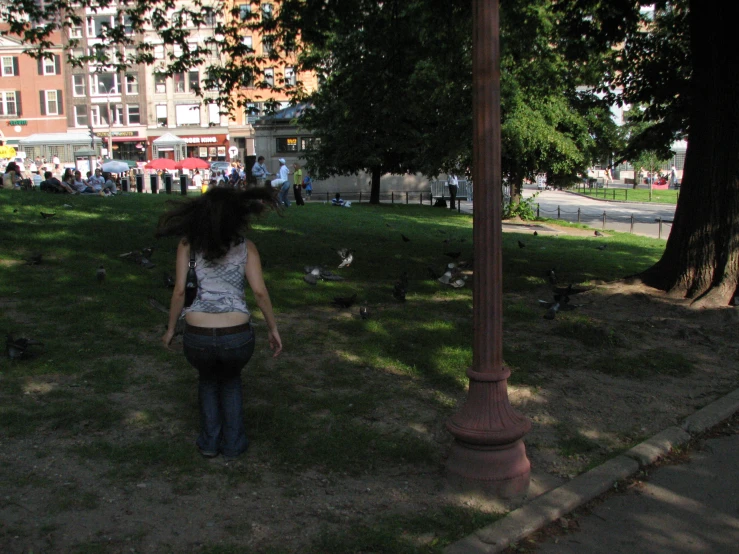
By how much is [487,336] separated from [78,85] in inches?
2886

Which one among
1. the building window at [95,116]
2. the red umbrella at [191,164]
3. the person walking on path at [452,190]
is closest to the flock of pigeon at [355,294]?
the person walking on path at [452,190]

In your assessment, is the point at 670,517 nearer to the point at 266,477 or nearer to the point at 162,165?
the point at 266,477

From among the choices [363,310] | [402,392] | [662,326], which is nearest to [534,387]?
[402,392]

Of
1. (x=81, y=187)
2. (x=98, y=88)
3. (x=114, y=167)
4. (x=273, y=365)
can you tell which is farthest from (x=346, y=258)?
(x=98, y=88)

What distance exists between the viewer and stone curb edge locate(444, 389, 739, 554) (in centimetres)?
393

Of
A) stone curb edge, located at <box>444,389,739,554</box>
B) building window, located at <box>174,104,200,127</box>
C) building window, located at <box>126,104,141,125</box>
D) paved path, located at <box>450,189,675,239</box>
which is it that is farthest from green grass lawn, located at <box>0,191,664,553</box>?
building window, located at <box>126,104,141,125</box>

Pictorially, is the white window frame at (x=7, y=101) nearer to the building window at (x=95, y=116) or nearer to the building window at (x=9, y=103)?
the building window at (x=9, y=103)

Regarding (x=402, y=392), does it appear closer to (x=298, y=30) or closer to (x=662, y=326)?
(x=662, y=326)

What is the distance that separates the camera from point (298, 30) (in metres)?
12.9

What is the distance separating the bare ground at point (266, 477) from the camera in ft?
12.6

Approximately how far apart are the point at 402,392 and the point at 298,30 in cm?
871

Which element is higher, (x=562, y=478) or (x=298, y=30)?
(x=298, y=30)

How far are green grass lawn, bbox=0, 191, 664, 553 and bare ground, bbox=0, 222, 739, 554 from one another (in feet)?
0.13

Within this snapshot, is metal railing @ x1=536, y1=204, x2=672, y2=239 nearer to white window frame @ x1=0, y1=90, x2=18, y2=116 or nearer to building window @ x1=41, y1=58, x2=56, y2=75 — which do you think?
building window @ x1=41, y1=58, x2=56, y2=75
